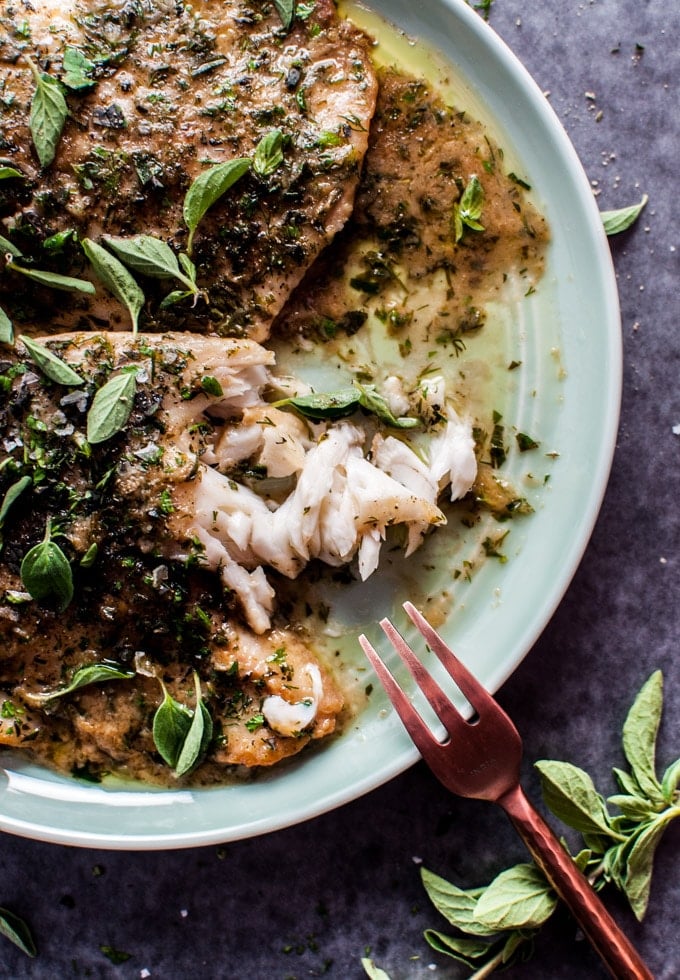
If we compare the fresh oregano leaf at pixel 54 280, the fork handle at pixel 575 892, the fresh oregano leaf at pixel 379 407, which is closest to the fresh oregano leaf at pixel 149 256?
the fresh oregano leaf at pixel 54 280

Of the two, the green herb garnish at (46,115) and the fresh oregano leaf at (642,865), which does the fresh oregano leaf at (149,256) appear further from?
the fresh oregano leaf at (642,865)

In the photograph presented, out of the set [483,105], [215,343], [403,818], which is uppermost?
[483,105]

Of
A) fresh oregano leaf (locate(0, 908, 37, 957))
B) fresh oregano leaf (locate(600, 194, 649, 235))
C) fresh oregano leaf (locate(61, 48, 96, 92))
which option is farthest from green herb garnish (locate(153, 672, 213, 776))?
fresh oregano leaf (locate(600, 194, 649, 235))

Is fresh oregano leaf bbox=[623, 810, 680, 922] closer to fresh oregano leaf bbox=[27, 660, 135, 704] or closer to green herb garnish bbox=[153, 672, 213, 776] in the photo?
green herb garnish bbox=[153, 672, 213, 776]

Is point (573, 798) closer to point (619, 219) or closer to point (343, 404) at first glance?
point (343, 404)

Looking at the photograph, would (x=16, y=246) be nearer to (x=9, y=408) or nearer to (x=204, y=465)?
(x=9, y=408)

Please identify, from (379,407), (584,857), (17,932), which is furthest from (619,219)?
(17,932)

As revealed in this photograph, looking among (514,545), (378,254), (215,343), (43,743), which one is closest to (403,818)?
(514,545)
